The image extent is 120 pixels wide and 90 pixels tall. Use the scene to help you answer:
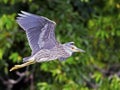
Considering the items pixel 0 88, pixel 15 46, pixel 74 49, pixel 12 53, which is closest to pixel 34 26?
pixel 74 49

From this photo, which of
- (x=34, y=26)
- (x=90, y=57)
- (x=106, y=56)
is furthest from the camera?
(x=106, y=56)

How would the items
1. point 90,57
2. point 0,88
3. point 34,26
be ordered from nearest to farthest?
1. point 34,26
2. point 90,57
3. point 0,88

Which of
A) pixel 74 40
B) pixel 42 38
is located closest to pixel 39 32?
pixel 42 38

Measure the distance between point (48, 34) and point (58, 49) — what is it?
13 centimetres

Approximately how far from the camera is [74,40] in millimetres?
4883

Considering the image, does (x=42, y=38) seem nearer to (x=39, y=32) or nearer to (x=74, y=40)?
(x=39, y=32)

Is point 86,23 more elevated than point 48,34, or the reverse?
point 48,34

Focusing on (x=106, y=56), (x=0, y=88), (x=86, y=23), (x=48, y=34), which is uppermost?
(x=48, y=34)

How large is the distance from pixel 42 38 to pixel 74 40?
4.60ft

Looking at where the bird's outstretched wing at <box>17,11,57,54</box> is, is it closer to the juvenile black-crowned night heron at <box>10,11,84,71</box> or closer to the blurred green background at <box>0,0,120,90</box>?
the juvenile black-crowned night heron at <box>10,11,84,71</box>

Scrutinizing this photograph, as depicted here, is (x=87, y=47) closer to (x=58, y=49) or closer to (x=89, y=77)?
(x=89, y=77)

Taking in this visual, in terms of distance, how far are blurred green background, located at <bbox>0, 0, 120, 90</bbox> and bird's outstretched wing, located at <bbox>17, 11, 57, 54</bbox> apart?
1122 mm

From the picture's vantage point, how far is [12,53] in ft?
16.5

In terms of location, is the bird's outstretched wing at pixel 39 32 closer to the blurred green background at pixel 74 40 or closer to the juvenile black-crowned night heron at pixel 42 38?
the juvenile black-crowned night heron at pixel 42 38
